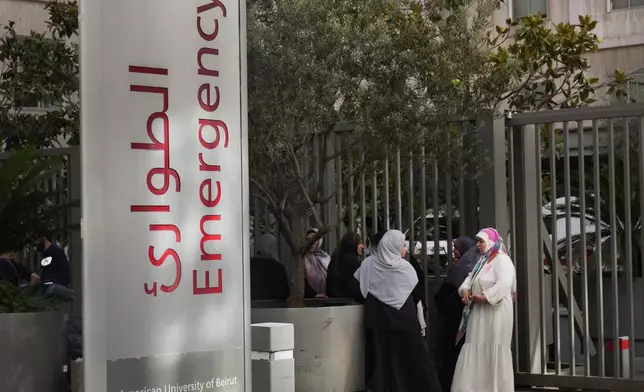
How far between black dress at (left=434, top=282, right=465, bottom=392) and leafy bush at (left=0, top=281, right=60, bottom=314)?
4.20m

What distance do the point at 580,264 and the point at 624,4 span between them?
2030cm

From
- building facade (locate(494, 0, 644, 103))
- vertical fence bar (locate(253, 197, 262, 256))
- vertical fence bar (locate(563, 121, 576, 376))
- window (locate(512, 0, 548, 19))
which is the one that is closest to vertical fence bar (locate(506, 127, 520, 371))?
vertical fence bar (locate(563, 121, 576, 376))

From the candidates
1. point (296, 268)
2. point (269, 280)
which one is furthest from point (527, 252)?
point (269, 280)

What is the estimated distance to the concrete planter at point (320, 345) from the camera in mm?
10273

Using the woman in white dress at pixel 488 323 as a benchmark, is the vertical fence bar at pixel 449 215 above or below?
above

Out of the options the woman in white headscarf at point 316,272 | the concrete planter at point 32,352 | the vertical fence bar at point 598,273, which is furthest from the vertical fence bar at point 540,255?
the concrete planter at point 32,352

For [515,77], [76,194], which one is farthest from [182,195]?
[76,194]

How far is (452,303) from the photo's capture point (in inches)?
459

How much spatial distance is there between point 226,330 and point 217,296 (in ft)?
0.58

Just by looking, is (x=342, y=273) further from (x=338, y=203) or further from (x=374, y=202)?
(x=338, y=203)

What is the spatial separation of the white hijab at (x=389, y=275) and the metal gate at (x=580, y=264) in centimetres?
178

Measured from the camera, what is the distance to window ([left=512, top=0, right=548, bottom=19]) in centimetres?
3200

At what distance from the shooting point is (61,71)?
1731 centimetres

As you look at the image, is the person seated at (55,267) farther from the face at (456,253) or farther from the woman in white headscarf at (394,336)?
the face at (456,253)
